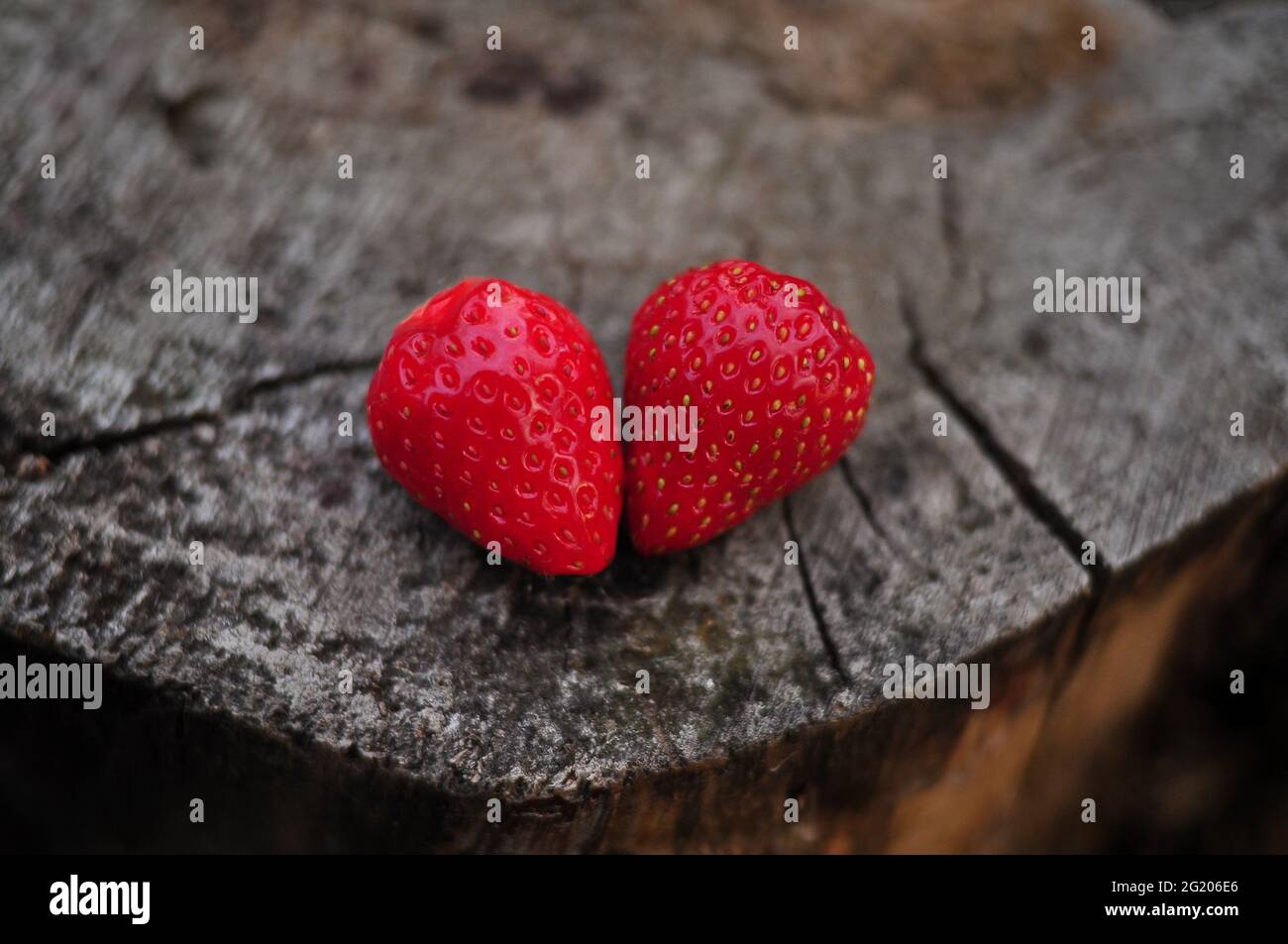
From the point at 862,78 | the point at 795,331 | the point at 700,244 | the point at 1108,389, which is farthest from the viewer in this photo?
the point at 862,78

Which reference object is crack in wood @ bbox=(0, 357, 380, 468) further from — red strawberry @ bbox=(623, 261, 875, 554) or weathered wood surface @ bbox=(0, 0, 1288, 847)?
red strawberry @ bbox=(623, 261, 875, 554)

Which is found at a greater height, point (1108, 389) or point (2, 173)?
point (2, 173)

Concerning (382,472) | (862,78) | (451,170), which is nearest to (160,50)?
(451,170)

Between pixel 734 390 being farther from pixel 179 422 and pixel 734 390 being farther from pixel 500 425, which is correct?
pixel 179 422

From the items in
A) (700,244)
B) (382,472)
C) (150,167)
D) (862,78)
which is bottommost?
(382,472)

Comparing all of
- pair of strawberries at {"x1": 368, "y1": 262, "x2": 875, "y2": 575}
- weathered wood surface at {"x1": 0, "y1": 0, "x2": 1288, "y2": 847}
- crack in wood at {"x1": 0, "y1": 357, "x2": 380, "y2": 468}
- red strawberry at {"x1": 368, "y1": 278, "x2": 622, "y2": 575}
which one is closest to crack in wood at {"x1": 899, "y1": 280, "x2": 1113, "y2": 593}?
weathered wood surface at {"x1": 0, "y1": 0, "x2": 1288, "y2": 847}

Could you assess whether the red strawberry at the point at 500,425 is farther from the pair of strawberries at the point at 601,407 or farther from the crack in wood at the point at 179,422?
the crack in wood at the point at 179,422

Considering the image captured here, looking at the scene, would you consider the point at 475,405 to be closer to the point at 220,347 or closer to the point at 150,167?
the point at 220,347
